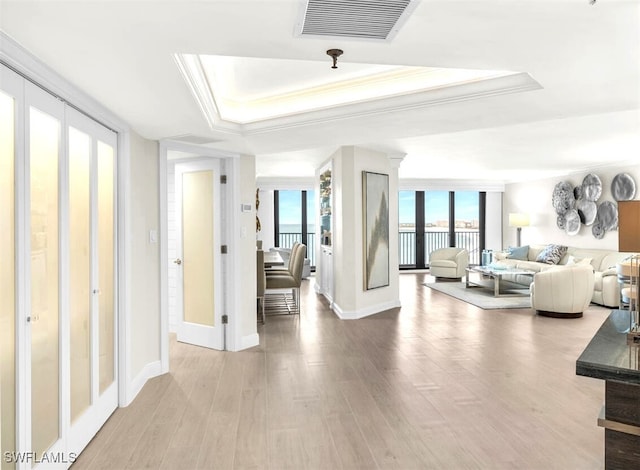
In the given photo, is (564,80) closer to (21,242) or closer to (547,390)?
(547,390)

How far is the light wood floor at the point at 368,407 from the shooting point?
2523 millimetres

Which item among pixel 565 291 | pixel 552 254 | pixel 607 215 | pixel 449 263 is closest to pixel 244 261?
pixel 565 291

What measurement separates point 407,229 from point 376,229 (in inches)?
223

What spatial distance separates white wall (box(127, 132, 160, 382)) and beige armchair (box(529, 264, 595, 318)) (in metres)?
5.02

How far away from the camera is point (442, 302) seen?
7.39 meters

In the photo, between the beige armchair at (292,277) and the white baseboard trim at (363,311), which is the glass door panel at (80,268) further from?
the white baseboard trim at (363,311)

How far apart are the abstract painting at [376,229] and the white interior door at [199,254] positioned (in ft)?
7.31

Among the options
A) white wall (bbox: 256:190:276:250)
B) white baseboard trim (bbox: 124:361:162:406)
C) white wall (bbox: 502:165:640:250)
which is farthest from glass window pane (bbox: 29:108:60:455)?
white wall (bbox: 256:190:276:250)

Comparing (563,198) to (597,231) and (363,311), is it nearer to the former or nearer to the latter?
(597,231)

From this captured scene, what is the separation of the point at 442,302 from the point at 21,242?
21.1 feet

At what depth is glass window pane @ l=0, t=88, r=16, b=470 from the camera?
1.85 m

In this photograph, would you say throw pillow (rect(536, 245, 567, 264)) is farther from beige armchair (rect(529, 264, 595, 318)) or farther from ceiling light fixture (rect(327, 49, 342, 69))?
ceiling light fixture (rect(327, 49, 342, 69))

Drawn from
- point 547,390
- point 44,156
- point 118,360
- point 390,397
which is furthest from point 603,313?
point 44,156

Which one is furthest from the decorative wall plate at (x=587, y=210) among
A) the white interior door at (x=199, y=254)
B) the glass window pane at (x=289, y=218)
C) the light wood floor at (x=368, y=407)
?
the white interior door at (x=199, y=254)
